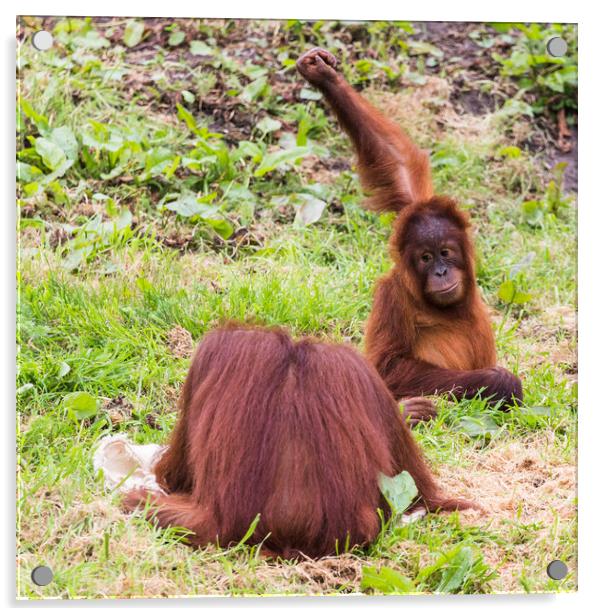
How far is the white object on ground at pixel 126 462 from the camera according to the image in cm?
417

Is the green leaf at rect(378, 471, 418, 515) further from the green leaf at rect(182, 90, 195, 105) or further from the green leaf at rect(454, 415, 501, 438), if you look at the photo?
the green leaf at rect(182, 90, 195, 105)

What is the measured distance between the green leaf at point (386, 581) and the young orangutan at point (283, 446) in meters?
0.14

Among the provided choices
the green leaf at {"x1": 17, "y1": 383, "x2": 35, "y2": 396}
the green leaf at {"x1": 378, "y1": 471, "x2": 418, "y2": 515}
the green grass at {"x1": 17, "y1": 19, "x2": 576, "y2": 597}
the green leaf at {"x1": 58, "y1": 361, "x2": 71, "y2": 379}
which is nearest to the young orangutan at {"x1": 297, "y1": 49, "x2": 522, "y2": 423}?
the green grass at {"x1": 17, "y1": 19, "x2": 576, "y2": 597}

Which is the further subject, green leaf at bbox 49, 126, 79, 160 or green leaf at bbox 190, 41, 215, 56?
green leaf at bbox 190, 41, 215, 56

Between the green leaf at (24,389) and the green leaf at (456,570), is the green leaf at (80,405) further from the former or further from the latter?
the green leaf at (456,570)

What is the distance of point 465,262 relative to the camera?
5070 millimetres

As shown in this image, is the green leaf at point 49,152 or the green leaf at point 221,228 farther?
the green leaf at point 221,228

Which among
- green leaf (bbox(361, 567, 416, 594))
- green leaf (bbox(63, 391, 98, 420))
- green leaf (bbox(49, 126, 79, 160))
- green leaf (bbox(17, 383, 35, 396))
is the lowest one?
green leaf (bbox(361, 567, 416, 594))

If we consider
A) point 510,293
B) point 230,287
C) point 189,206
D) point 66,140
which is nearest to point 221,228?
point 189,206

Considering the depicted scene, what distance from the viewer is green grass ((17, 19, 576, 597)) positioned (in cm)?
407

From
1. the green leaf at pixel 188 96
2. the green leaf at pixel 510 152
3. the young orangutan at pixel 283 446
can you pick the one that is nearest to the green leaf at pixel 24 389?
the young orangutan at pixel 283 446

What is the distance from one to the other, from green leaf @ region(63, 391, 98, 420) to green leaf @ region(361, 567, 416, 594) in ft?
3.89

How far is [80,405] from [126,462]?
0.31 meters

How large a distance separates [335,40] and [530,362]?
1.55 metres
